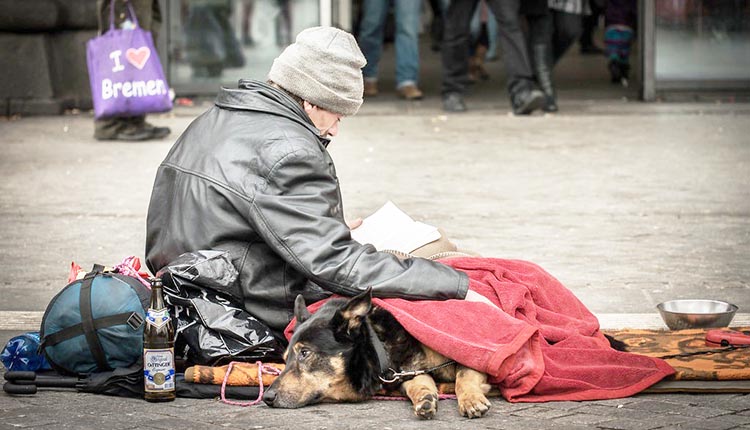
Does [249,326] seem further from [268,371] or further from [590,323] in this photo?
[590,323]

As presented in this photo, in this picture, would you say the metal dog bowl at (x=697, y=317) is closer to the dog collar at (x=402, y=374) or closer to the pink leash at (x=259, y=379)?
the dog collar at (x=402, y=374)

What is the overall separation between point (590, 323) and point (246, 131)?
4.84 ft

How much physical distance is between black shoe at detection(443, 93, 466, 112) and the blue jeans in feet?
2.97

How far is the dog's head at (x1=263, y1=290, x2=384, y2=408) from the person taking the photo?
14.2ft

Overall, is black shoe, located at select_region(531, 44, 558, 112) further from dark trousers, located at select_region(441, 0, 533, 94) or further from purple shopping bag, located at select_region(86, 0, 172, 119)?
purple shopping bag, located at select_region(86, 0, 172, 119)

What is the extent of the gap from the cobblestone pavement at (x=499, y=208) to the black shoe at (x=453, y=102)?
182 mm

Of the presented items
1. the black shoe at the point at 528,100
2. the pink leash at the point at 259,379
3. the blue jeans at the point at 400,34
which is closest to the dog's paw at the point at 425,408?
the pink leash at the point at 259,379

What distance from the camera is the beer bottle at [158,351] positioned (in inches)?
172

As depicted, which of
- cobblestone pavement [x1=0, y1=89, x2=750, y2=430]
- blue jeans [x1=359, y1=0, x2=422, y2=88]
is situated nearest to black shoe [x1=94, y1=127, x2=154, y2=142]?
cobblestone pavement [x1=0, y1=89, x2=750, y2=430]

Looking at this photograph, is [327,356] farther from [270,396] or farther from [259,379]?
[259,379]

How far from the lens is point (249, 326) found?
4.61 meters

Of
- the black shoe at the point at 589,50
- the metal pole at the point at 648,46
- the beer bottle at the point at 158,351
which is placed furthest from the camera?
the black shoe at the point at 589,50

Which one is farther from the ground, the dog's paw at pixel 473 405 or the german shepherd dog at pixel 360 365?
the german shepherd dog at pixel 360 365

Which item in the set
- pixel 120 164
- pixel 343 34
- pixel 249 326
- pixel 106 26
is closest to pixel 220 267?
pixel 249 326
